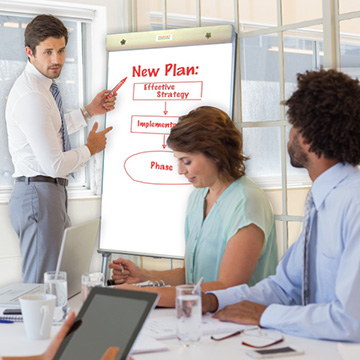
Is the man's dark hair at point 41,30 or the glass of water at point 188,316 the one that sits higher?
the man's dark hair at point 41,30

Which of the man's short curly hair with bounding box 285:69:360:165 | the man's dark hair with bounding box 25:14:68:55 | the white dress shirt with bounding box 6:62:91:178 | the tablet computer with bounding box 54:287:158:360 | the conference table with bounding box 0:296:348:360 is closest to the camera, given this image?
the tablet computer with bounding box 54:287:158:360

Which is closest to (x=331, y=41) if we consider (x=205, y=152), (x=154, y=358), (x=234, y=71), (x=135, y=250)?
(x=234, y=71)

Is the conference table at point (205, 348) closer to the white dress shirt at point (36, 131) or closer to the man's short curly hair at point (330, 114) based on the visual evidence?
the man's short curly hair at point (330, 114)

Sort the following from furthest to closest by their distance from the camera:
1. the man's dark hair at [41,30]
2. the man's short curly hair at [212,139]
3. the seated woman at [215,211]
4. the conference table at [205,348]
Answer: the man's dark hair at [41,30]
the man's short curly hair at [212,139]
the seated woman at [215,211]
the conference table at [205,348]

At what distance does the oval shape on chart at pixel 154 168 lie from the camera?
3.11 m

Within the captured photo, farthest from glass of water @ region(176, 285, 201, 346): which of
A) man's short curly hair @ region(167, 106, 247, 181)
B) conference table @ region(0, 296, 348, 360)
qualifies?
man's short curly hair @ region(167, 106, 247, 181)

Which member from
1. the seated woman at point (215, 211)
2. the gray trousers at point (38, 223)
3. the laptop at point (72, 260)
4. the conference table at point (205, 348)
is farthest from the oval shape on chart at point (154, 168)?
the conference table at point (205, 348)

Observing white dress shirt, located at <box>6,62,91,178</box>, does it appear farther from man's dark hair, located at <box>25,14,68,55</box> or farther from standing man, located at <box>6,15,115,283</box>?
man's dark hair, located at <box>25,14,68,55</box>

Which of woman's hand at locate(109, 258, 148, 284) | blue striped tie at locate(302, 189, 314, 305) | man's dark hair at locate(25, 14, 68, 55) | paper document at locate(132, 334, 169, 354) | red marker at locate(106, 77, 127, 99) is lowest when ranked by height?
paper document at locate(132, 334, 169, 354)

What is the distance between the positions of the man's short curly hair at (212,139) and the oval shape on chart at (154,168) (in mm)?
950

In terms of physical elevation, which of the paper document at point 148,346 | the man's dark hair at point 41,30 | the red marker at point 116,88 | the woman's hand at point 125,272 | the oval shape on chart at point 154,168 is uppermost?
the man's dark hair at point 41,30

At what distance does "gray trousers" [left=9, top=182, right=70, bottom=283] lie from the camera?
2.85 metres

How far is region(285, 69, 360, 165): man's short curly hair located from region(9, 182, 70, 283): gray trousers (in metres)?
1.62

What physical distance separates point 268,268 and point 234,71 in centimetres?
118
